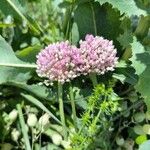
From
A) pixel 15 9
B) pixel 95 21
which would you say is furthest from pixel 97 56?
pixel 15 9

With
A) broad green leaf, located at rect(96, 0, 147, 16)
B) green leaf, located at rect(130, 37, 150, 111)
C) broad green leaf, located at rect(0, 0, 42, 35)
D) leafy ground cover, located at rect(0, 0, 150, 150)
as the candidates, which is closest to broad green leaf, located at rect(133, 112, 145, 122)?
leafy ground cover, located at rect(0, 0, 150, 150)

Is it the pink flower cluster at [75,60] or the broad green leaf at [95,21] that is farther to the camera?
the broad green leaf at [95,21]

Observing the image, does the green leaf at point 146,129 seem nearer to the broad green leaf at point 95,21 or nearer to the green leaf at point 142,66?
the green leaf at point 142,66

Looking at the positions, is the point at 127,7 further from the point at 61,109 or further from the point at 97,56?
the point at 61,109

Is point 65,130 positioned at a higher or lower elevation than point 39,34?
lower

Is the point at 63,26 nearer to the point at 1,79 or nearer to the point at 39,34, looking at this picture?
the point at 39,34

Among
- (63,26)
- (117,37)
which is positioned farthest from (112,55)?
(63,26)

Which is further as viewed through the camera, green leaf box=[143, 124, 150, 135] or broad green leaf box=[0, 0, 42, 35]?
broad green leaf box=[0, 0, 42, 35]

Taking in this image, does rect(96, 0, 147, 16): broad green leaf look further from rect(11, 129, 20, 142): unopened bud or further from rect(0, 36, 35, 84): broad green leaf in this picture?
rect(11, 129, 20, 142): unopened bud

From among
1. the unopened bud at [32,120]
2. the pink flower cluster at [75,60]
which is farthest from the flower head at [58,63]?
the unopened bud at [32,120]
